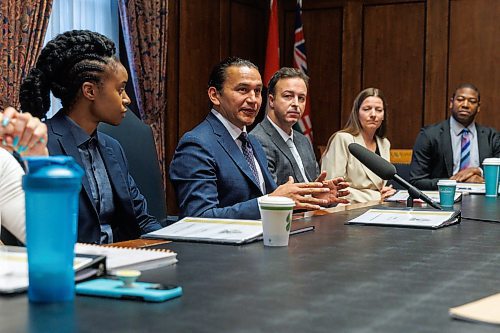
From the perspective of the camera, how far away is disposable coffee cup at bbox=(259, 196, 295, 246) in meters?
1.82

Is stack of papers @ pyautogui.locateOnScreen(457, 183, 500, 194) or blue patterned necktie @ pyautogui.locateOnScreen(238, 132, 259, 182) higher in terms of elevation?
blue patterned necktie @ pyautogui.locateOnScreen(238, 132, 259, 182)

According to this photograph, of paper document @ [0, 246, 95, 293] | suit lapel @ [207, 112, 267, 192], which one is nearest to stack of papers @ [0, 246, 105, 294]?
paper document @ [0, 246, 95, 293]

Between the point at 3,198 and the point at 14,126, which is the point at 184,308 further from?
the point at 3,198

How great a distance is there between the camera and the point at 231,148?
315cm

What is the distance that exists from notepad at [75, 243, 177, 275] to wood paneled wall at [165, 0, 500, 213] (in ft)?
17.4

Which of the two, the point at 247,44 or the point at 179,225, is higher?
the point at 247,44

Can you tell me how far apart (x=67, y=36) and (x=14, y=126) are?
128 cm

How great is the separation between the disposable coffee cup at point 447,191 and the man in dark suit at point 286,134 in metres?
1.00

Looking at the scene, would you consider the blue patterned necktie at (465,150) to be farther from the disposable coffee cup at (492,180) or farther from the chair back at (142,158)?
the chair back at (142,158)

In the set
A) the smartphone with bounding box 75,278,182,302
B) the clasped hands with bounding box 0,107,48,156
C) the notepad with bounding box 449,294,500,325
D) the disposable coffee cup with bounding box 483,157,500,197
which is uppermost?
the clasped hands with bounding box 0,107,48,156

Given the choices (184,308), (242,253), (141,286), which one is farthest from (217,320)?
(242,253)

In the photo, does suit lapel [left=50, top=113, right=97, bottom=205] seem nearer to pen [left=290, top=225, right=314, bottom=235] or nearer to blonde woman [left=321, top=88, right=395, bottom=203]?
pen [left=290, top=225, right=314, bottom=235]

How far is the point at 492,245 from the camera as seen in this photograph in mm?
1924

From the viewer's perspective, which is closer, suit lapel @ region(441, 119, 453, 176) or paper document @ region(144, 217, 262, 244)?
paper document @ region(144, 217, 262, 244)
